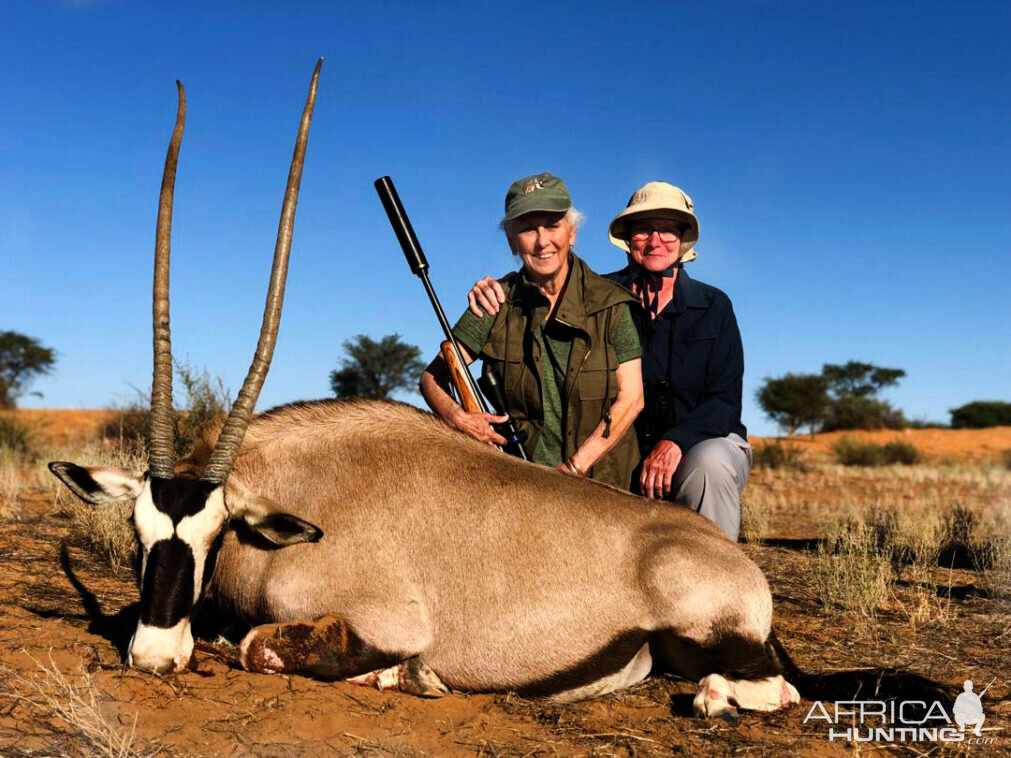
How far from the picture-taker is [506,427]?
598 cm

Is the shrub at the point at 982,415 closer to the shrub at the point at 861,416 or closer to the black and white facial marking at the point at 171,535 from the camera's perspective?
the shrub at the point at 861,416

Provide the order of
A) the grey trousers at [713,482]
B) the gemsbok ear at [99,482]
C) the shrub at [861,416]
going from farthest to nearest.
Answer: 1. the shrub at [861,416]
2. the grey trousers at [713,482]
3. the gemsbok ear at [99,482]

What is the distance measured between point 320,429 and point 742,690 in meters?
2.56

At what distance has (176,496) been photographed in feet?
12.7

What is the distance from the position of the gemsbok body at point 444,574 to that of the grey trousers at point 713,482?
1129 millimetres

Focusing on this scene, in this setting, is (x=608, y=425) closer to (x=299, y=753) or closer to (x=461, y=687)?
(x=461, y=687)

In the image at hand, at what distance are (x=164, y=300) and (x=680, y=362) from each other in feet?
12.1

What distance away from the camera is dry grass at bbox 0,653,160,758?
3.25 m

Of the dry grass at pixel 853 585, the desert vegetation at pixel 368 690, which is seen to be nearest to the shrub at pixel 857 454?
the desert vegetation at pixel 368 690

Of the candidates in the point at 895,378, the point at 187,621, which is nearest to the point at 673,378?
the point at 187,621

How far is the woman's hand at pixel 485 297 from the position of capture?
6023 mm

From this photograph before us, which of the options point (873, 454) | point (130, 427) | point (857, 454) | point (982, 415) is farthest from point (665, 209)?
point (982, 415)

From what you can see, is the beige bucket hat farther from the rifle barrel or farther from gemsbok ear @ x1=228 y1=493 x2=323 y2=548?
gemsbok ear @ x1=228 y1=493 x2=323 y2=548

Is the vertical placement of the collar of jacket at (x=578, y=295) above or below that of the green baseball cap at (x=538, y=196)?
below
